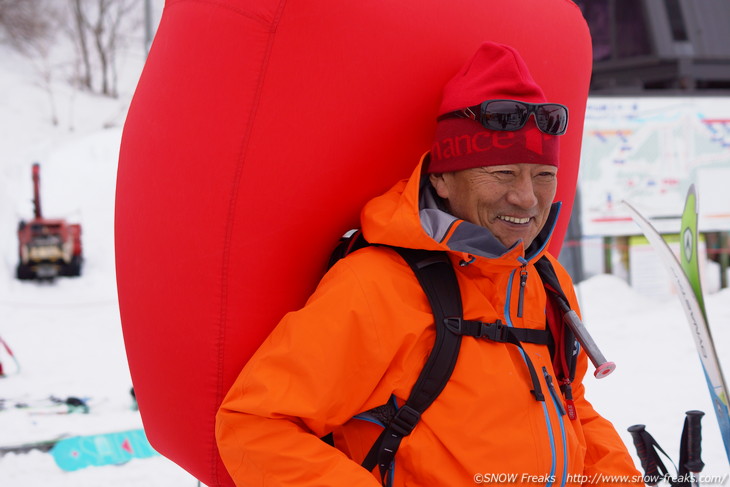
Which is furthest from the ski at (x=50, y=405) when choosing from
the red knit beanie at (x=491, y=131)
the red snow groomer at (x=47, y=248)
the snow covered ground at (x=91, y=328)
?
the red knit beanie at (x=491, y=131)

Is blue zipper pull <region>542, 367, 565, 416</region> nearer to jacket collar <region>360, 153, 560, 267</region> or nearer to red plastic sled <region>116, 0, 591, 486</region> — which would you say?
jacket collar <region>360, 153, 560, 267</region>

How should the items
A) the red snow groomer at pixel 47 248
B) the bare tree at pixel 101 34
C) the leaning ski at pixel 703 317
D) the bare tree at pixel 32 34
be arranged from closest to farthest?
the leaning ski at pixel 703 317 < the red snow groomer at pixel 47 248 < the bare tree at pixel 32 34 < the bare tree at pixel 101 34

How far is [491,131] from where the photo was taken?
125 cm

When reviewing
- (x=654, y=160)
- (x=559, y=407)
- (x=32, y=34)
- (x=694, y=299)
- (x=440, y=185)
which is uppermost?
(x=32, y=34)

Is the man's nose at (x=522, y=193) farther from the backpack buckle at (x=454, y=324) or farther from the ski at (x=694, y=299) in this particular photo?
the ski at (x=694, y=299)

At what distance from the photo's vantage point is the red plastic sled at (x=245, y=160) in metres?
1.25

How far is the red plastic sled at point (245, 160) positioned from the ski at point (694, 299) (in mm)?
933

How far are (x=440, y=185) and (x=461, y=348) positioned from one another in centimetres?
34

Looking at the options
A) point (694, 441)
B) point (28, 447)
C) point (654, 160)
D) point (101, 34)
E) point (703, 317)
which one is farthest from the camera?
point (101, 34)

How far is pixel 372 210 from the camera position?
50.0 inches

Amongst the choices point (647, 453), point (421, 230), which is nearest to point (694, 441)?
point (647, 453)

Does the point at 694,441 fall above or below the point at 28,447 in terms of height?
above

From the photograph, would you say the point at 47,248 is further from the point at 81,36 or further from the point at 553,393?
the point at 553,393

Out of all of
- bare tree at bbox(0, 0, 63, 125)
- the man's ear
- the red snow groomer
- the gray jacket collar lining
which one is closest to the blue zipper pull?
the gray jacket collar lining
